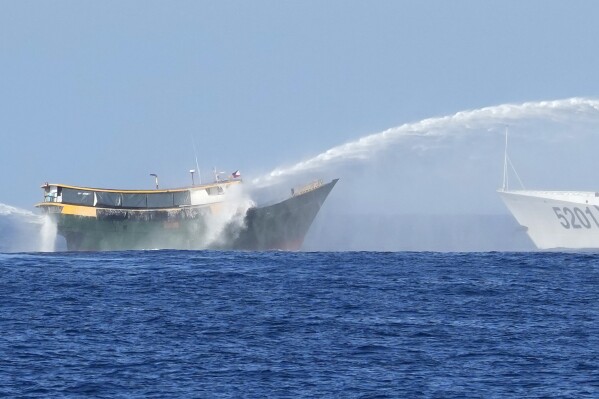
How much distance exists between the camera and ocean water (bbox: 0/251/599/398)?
5022cm

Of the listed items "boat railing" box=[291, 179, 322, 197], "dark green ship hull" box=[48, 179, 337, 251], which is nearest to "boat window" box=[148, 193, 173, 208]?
"dark green ship hull" box=[48, 179, 337, 251]

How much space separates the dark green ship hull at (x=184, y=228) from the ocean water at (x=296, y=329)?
589cm

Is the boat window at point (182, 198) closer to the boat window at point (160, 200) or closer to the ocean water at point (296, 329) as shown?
the boat window at point (160, 200)

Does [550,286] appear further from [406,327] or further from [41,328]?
[41,328]

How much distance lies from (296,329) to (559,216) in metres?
61.6

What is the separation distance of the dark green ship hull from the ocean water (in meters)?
5.89

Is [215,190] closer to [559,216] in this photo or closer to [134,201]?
[134,201]

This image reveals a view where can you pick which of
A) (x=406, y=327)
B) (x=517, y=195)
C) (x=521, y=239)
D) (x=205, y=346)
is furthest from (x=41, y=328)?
(x=521, y=239)

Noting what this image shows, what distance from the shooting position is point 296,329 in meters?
63.2

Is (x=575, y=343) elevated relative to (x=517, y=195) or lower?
lower

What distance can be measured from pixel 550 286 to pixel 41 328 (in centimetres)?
3816

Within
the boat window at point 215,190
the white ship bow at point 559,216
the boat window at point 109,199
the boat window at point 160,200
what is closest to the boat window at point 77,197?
the boat window at point 109,199

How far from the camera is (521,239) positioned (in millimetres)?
145875

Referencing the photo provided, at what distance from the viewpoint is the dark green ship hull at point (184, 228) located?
341ft
